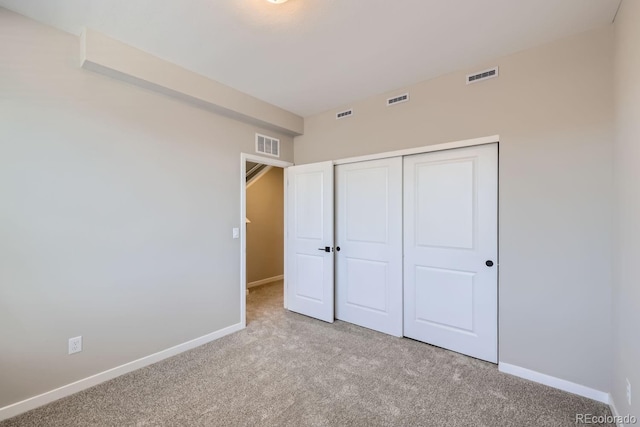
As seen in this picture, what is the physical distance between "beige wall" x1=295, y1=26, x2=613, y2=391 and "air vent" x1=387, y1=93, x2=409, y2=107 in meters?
0.51

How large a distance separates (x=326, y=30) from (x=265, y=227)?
4.06 m

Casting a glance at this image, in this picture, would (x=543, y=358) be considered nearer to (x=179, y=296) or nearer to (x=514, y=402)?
(x=514, y=402)

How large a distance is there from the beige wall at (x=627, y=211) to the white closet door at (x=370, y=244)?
1656 mm

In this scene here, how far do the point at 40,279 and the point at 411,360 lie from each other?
3103 millimetres

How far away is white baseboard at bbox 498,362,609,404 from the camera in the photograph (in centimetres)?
203

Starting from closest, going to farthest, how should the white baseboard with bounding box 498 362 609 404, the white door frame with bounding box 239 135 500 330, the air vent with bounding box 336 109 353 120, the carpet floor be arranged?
the carpet floor, the white baseboard with bounding box 498 362 609 404, the white door frame with bounding box 239 135 500 330, the air vent with bounding box 336 109 353 120

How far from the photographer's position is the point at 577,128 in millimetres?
2109

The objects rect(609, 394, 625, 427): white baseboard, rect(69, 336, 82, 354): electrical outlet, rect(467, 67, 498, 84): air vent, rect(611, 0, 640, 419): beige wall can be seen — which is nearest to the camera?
rect(611, 0, 640, 419): beige wall
